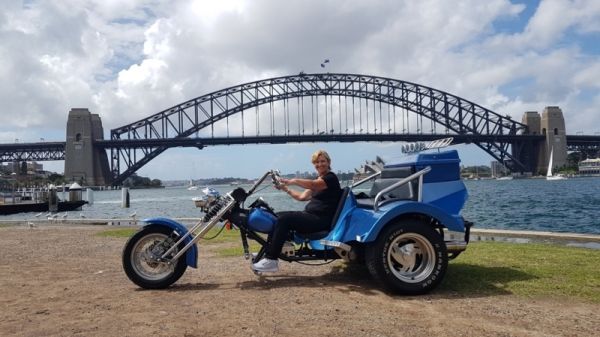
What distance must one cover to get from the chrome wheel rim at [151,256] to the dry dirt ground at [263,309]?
0.21 metres

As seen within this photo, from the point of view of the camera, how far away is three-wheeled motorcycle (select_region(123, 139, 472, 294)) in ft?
18.0

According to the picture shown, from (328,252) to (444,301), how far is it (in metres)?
1.37

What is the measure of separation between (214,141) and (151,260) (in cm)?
8371

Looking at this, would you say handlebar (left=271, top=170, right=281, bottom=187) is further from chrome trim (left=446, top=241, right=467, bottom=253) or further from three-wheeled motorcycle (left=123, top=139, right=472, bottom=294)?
chrome trim (left=446, top=241, right=467, bottom=253)

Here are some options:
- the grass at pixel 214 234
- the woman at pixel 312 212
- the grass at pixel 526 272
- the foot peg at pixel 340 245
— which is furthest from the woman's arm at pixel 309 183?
the grass at pixel 214 234

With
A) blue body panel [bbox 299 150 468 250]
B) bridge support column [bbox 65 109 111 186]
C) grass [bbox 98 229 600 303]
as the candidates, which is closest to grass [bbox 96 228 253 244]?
grass [bbox 98 229 600 303]

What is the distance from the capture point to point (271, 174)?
5895 mm

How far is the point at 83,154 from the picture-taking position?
100m

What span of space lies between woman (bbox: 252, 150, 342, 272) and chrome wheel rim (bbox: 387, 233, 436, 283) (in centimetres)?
78

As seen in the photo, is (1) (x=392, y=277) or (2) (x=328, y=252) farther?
(2) (x=328, y=252)

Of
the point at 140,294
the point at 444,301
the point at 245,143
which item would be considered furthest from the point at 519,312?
the point at 245,143

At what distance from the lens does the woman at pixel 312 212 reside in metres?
5.74

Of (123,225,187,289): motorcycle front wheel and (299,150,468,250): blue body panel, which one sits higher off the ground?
(299,150,468,250): blue body panel

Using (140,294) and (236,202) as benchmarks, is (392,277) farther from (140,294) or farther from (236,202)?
(140,294)
